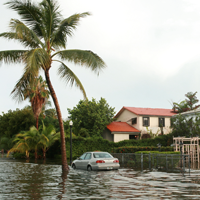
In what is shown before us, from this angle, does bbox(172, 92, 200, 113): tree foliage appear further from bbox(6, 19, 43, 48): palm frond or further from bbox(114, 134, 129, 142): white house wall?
bbox(6, 19, 43, 48): palm frond

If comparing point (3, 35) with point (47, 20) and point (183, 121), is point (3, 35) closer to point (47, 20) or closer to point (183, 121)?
point (47, 20)

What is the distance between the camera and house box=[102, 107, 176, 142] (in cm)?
4366

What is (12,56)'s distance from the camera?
55.7 feet

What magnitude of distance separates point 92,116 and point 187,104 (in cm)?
2118

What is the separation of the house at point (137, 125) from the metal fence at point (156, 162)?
19.3 meters

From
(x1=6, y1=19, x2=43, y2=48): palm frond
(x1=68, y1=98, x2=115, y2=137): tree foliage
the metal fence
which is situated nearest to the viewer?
(x1=6, y1=19, x2=43, y2=48): palm frond

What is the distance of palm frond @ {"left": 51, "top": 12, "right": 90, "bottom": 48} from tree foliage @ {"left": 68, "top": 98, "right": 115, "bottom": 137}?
24471 millimetres

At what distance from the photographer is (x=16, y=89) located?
56.2ft

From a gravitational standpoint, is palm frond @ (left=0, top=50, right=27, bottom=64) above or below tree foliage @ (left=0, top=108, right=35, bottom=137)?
above

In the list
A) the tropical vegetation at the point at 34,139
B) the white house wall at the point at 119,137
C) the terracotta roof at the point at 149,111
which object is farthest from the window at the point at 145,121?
the tropical vegetation at the point at 34,139

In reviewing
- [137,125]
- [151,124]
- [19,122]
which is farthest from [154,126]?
[19,122]

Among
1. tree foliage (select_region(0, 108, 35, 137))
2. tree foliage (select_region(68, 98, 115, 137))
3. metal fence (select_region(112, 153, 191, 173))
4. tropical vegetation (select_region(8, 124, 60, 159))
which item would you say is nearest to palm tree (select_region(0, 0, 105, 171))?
metal fence (select_region(112, 153, 191, 173))

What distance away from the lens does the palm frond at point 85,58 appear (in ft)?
56.3

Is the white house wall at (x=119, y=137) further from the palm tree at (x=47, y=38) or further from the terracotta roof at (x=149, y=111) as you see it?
the palm tree at (x=47, y=38)
